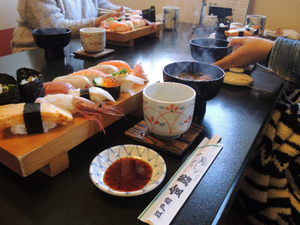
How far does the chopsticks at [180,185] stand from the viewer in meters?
0.54

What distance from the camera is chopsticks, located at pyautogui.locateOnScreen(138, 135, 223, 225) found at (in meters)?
0.54

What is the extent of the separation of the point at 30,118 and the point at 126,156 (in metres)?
0.26

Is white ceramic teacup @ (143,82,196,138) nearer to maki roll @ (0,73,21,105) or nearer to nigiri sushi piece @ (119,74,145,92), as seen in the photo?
nigiri sushi piece @ (119,74,145,92)

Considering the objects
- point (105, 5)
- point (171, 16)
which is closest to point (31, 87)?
point (171, 16)

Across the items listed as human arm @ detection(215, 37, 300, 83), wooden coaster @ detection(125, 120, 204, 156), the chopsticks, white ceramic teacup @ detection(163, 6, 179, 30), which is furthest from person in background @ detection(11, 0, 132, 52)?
the chopsticks

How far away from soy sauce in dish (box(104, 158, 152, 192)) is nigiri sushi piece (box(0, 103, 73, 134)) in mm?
185

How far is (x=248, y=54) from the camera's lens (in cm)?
128

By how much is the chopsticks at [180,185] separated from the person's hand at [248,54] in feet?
1.94

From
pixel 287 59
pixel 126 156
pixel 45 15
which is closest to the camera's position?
pixel 126 156

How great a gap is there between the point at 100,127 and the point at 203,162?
313 mm

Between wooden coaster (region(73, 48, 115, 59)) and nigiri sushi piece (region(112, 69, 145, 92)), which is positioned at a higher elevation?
nigiri sushi piece (region(112, 69, 145, 92))

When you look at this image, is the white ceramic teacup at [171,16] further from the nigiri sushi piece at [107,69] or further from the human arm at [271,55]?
the nigiri sushi piece at [107,69]

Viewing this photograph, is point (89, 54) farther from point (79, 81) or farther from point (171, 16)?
point (171, 16)

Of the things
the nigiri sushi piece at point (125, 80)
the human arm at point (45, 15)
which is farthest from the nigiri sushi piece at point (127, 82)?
the human arm at point (45, 15)
